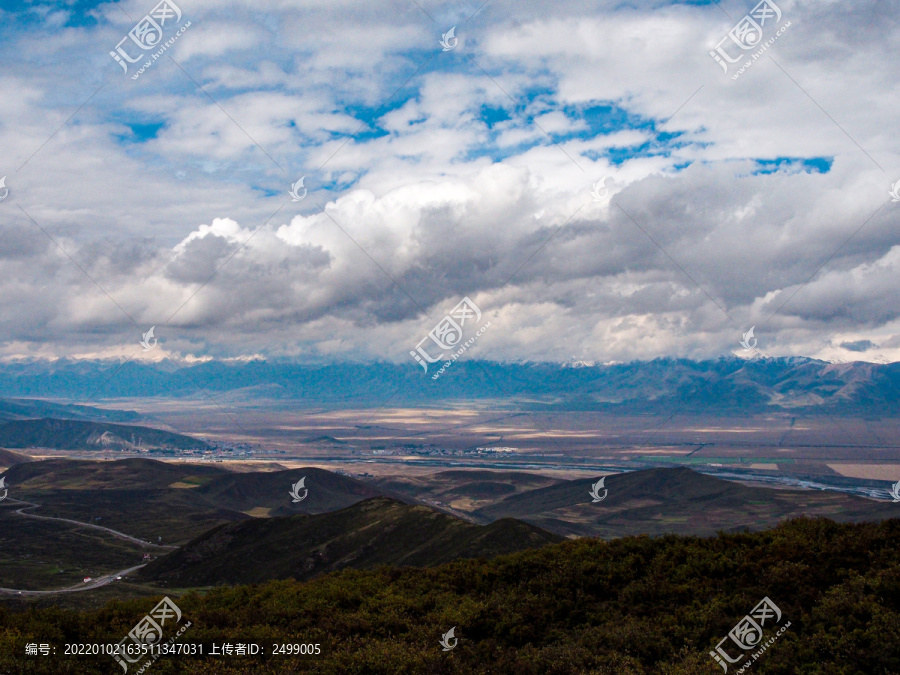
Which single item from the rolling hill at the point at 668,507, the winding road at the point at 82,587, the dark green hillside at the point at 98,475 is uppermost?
the dark green hillside at the point at 98,475

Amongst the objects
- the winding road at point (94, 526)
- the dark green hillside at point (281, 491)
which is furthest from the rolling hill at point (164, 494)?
the winding road at point (94, 526)

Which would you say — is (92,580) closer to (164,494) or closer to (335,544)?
(335,544)

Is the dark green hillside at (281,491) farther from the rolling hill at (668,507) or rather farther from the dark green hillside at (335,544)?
the dark green hillside at (335,544)

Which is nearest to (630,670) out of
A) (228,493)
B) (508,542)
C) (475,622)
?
(475,622)

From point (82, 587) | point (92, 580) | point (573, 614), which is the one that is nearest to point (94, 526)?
point (92, 580)

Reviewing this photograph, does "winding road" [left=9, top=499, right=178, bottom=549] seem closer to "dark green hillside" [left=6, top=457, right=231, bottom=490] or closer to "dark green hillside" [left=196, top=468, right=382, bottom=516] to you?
"dark green hillside" [left=6, top=457, right=231, bottom=490]

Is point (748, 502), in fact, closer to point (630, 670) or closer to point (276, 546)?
point (276, 546)

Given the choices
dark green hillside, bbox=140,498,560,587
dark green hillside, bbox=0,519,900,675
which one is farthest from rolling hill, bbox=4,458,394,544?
dark green hillside, bbox=0,519,900,675
